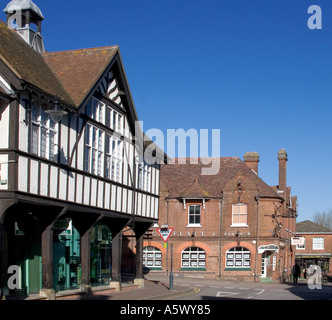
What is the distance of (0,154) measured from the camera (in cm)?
1881

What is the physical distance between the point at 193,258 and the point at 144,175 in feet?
60.1

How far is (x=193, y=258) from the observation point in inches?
1907

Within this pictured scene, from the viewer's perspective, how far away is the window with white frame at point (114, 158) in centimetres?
2669

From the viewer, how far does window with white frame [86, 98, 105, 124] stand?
24973 mm

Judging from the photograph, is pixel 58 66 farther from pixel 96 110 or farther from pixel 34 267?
pixel 34 267

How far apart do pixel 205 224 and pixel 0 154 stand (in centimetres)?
3139

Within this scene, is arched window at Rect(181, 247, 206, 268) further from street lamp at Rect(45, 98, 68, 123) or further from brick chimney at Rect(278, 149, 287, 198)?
street lamp at Rect(45, 98, 68, 123)

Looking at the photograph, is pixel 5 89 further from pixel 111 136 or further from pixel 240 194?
pixel 240 194

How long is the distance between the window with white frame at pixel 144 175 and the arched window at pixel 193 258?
17.4 meters

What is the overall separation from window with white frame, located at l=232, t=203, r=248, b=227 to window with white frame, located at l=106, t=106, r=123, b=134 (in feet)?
73.2

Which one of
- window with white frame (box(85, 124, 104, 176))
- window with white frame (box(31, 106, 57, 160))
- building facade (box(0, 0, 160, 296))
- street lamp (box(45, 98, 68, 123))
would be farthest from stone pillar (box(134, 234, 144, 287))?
street lamp (box(45, 98, 68, 123))

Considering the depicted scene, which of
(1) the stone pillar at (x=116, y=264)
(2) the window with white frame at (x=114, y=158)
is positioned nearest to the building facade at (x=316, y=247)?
(1) the stone pillar at (x=116, y=264)
